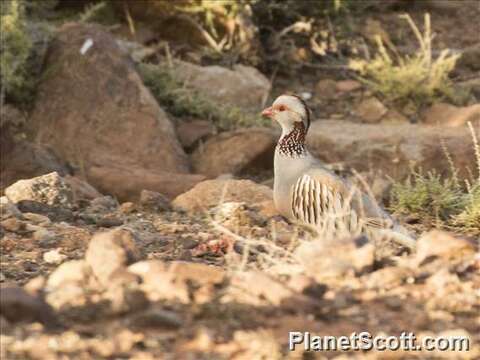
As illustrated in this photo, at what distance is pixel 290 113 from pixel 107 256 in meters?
2.30

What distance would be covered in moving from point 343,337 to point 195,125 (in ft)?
23.5

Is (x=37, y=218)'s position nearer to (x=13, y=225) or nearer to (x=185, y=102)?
(x=13, y=225)

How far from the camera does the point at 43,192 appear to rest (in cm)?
636

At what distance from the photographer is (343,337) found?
10.3 ft

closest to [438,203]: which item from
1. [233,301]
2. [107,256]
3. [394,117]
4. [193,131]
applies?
[107,256]

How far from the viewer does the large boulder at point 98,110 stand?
9.41 m

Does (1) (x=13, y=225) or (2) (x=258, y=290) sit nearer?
(2) (x=258, y=290)

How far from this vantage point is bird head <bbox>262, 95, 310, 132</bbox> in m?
5.62

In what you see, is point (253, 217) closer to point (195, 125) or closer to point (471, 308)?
point (471, 308)

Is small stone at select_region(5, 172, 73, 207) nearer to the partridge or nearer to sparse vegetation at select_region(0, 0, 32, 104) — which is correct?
the partridge

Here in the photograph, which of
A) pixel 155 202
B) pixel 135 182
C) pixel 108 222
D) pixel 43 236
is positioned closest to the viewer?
pixel 43 236

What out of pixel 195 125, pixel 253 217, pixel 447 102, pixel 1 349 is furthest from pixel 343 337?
pixel 447 102

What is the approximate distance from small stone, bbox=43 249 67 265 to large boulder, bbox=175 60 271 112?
20.3 feet

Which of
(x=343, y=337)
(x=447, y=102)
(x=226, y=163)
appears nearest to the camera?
(x=343, y=337)
